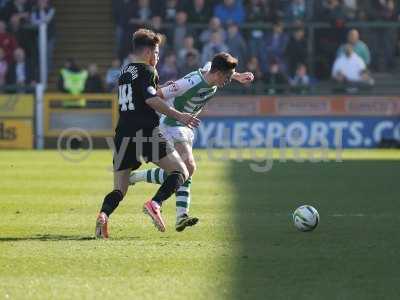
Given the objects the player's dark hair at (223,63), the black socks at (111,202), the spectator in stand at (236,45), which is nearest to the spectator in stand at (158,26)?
the spectator in stand at (236,45)

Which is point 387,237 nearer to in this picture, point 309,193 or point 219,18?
point 309,193

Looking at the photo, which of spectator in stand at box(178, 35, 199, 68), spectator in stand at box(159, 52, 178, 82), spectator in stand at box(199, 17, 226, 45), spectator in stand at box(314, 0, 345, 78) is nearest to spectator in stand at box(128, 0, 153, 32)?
spectator in stand at box(178, 35, 199, 68)

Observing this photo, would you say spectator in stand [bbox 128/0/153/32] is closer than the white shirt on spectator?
No

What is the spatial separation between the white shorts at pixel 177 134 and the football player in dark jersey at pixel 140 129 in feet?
2.95

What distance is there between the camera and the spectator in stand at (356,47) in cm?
2614

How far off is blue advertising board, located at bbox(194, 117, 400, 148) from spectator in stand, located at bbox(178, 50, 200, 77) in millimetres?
1399

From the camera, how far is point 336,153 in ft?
76.9

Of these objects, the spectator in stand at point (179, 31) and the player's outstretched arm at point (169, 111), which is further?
the spectator in stand at point (179, 31)

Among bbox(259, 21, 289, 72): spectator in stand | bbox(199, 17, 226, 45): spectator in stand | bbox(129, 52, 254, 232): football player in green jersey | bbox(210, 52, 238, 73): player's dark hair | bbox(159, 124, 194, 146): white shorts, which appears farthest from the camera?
bbox(259, 21, 289, 72): spectator in stand

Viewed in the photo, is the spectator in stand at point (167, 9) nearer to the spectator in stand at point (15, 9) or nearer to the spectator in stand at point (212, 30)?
the spectator in stand at point (212, 30)

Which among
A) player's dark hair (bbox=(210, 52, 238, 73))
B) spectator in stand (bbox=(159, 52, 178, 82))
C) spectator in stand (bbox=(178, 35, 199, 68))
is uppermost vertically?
player's dark hair (bbox=(210, 52, 238, 73))

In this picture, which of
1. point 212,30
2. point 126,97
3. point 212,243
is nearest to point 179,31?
point 212,30

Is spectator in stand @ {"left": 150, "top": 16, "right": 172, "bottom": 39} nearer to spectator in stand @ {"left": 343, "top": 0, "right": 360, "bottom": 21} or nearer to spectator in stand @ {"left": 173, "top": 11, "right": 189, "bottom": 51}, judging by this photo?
spectator in stand @ {"left": 173, "top": 11, "right": 189, "bottom": 51}

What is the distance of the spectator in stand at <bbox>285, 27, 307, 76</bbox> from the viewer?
26.8 metres
